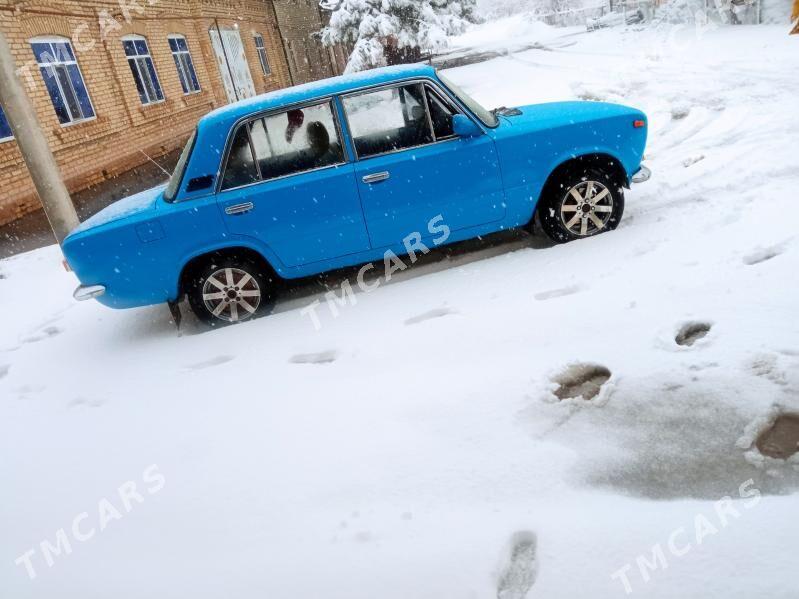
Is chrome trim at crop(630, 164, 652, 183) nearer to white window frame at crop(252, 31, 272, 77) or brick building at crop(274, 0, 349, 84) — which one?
white window frame at crop(252, 31, 272, 77)

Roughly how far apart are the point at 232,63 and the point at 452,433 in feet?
67.6

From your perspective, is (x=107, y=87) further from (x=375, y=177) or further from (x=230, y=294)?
(x=375, y=177)

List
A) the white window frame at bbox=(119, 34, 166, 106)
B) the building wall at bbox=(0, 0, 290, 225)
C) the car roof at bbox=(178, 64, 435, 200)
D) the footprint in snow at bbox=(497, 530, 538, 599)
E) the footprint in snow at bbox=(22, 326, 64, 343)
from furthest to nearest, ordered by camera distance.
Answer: the white window frame at bbox=(119, 34, 166, 106), the building wall at bbox=(0, 0, 290, 225), the footprint in snow at bbox=(22, 326, 64, 343), the car roof at bbox=(178, 64, 435, 200), the footprint in snow at bbox=(497, 530, 538, 599)

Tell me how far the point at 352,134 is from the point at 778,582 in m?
3.59

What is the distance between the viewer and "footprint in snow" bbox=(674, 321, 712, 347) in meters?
2.94

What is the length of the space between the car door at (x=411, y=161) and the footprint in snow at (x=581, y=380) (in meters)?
1.81

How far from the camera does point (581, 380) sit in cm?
286

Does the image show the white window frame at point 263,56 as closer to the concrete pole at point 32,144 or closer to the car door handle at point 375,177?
the concrete pole at point 32,144

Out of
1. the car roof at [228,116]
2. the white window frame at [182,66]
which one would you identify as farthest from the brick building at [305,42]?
the car roof at [228,116]

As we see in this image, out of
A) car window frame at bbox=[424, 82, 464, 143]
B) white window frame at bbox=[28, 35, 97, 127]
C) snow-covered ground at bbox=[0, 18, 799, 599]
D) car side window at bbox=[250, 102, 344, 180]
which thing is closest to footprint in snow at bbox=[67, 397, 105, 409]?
snow-covered ground at bbox=[0, 18, 799, 599]

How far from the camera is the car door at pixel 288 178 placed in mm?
4051

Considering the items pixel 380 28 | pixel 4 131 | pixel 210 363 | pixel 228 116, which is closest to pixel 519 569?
pixel 210 363

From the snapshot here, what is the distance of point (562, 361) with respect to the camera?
3.00 m

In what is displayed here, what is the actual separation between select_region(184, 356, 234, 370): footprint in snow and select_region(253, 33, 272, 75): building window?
22.4 m
